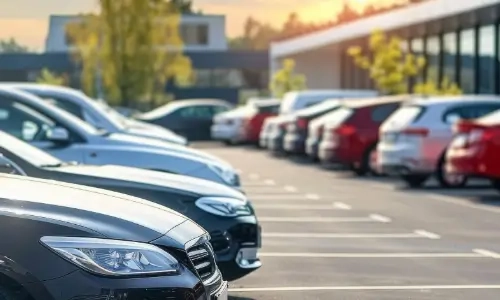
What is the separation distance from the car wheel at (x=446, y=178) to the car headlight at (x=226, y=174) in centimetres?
806

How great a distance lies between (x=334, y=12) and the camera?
50.8 m

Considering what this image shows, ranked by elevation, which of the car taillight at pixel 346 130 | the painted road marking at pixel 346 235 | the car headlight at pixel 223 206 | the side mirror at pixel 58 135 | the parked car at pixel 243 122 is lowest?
the parked car at pixel 243 122

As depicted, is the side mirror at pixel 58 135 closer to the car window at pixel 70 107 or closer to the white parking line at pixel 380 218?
the car window at pixel 70 107

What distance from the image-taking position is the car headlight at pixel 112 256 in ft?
18.1

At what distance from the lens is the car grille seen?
6.03 metres

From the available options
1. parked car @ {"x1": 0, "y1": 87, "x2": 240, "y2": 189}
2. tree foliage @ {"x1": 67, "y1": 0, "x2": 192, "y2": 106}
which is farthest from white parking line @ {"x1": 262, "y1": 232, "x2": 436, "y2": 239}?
tree foliage @ {"x1": 67, "y1": 0, "x2": 192, "y2": 106}

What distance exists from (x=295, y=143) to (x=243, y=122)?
8.10 metres

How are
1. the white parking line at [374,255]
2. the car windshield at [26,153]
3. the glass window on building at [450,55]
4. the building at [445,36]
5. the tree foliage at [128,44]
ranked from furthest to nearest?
the tree foliage at [128,44] → the glass window on building at [450,55] → the building at [445,36] → the white parking line at [374,255] → the car windshield at [26,153]

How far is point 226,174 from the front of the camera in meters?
12.1

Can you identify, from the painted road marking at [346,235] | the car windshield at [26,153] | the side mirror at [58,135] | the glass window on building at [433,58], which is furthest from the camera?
the glass window on building at [433,58]

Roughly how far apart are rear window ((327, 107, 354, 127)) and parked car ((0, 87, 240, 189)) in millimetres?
11815

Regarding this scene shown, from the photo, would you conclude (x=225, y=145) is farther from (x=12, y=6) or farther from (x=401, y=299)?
(x=401, y=299)

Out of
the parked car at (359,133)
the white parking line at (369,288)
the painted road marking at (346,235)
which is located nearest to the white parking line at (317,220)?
the painted road marking at (346,235)

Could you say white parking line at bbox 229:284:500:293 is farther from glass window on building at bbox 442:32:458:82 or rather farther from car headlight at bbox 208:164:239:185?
glass window on building at bbox 442:32:458:82
